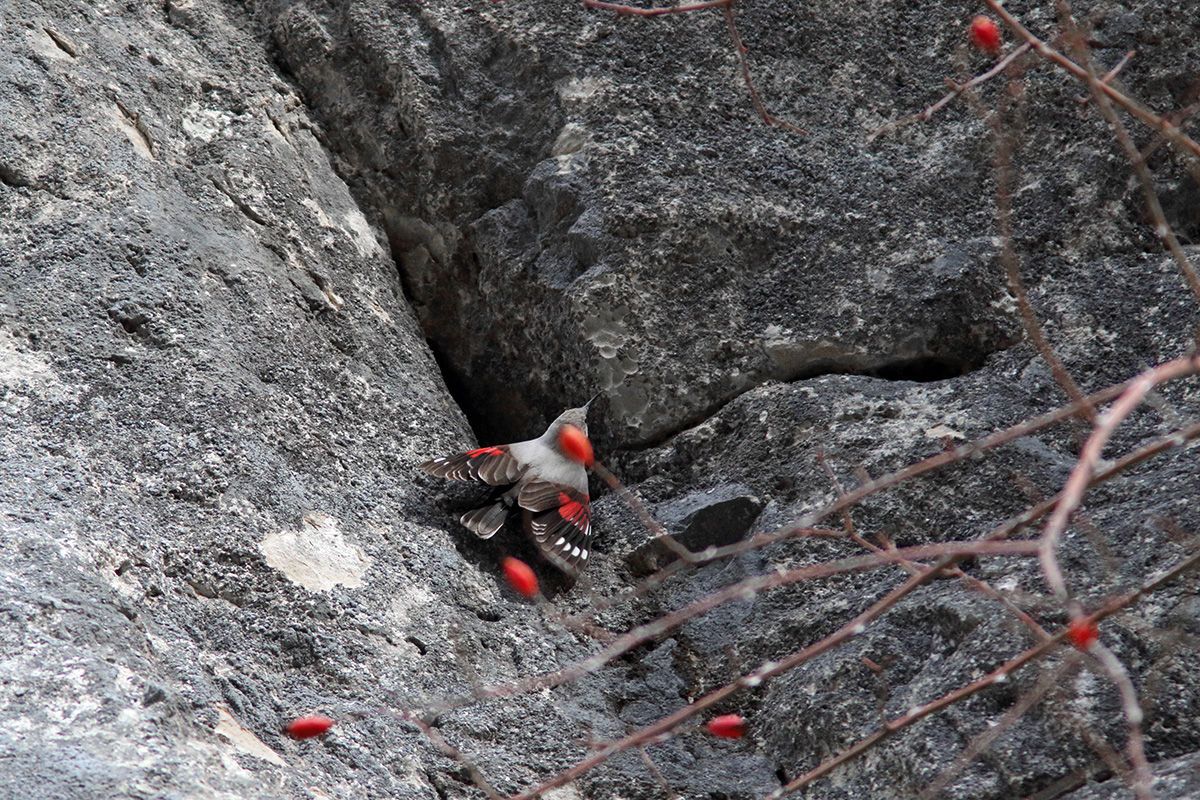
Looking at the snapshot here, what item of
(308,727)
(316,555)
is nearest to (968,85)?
(308,727)

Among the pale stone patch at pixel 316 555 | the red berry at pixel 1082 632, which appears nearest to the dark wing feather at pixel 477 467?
the pale stone patch at pixel 316 555

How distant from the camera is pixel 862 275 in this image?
2424mm

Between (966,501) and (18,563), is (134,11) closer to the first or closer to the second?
(18,563)

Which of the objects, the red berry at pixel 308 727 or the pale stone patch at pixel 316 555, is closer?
the red berry at pixel 308 727

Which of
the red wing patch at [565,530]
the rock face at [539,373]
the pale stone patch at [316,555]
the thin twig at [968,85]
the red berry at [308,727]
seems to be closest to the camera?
the thin twig at [968,85]

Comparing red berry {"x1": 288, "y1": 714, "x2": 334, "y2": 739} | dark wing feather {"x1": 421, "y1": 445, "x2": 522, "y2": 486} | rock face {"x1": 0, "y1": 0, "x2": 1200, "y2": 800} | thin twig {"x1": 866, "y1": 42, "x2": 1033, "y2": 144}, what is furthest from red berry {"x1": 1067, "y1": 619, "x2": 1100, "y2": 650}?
dark wing feather {"x1": 421, "y1": 445, "x2": 522, "y2": 486}

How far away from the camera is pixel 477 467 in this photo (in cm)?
226

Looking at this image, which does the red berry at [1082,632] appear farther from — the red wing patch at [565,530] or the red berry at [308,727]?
the red wing patch at [565,530]

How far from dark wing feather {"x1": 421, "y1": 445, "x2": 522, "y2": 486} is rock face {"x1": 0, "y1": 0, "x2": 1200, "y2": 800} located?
5cm

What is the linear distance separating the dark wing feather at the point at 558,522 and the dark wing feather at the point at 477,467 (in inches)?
2.2

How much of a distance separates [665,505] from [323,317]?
0.86 meters

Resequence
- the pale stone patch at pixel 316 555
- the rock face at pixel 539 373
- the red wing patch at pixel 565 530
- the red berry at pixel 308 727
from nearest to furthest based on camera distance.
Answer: the red berry at pixel 308 727
the rock face at pixel 539 373
the pale stone patch at pixel 316 555
the red wing patch at pixel 565 530

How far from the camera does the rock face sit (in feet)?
5.33

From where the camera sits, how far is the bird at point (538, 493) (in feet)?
7.30
